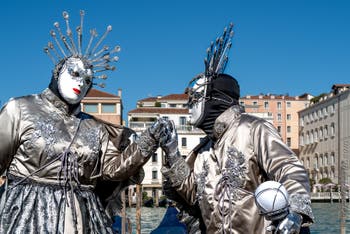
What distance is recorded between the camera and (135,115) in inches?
2068

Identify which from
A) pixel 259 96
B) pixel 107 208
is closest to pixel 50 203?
pixel 107 208

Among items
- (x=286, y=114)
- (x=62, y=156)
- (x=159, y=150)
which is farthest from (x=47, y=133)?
(x=286, y=114)

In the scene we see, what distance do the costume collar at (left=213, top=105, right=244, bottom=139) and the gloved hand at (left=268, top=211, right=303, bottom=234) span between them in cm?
87

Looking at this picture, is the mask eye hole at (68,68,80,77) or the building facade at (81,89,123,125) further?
the building facade at (81,89,123,125)

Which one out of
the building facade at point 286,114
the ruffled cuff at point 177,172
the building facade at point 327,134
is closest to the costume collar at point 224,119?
the ruffled cuff at point 177,172

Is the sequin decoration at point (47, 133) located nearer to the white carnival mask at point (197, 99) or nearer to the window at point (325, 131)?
the white carnival mask at point (197, 99)

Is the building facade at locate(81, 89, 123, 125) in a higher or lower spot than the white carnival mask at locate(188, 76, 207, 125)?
higher

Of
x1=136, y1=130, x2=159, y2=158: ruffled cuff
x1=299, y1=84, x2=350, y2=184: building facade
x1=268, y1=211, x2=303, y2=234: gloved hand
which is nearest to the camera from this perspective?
x1=268, y1=211, x2=303, y2=234: gloved hand

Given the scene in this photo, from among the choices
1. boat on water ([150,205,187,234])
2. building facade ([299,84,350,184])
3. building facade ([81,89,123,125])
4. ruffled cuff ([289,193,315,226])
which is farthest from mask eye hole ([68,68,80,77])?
building facade ([299,84,350,184])

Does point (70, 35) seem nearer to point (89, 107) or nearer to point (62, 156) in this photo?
point (62, 156)

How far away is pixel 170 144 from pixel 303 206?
3.33 feet

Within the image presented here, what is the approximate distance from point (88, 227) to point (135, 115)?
48.7 m

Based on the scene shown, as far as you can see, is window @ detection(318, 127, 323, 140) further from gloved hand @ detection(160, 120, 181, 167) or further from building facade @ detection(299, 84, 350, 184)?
gloved hand @ detection(160, 120, 181, 167)

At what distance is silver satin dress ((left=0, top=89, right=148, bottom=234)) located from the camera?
3.76 meters
